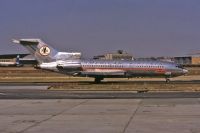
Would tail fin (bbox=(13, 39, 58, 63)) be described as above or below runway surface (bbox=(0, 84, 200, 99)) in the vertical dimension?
above

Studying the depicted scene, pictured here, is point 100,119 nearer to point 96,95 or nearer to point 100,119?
point 100,119

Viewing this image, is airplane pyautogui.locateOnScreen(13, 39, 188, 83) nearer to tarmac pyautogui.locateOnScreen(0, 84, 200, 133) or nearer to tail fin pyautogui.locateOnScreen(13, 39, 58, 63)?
tail fin pyautogui.locateOnScreen(13, 39, 58, 63)

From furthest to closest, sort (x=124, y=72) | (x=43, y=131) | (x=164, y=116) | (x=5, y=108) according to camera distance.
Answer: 1. (x=124, y=72)
2. (x=5, y=108)
3. (x=164, y=116)
4. (x=43, y=131)

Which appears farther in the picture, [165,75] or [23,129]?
[165,75]

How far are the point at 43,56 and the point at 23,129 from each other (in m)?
50.8

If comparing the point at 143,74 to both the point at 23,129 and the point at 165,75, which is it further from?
the point at 23,129

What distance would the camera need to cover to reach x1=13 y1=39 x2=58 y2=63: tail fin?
220 feet

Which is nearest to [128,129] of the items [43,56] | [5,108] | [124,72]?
[5,108]

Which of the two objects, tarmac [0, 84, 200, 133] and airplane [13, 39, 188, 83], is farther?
airplane [13, 39, 188, 83]

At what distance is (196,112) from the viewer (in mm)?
21703

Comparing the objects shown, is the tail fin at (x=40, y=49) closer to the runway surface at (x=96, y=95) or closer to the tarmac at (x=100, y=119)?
the runway surface at (x=96, y=95)

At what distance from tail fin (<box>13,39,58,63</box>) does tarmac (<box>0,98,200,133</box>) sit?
4106 centimetres

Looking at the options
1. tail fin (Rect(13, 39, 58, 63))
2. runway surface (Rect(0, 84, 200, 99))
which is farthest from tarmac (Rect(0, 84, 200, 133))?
tail fin (Rect(13, 39, 58, 63))

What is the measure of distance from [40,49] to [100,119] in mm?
48722
